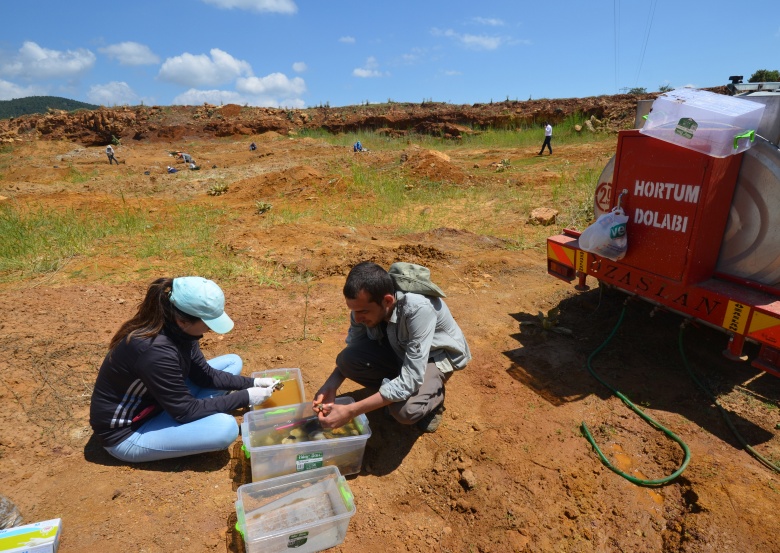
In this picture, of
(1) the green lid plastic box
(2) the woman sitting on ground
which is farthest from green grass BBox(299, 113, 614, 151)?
(1) the green lid plastic box

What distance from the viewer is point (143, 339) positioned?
223 centimetres

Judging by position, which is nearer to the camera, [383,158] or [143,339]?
[143,339]

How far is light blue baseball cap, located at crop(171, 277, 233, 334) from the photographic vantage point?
2201 millimetres

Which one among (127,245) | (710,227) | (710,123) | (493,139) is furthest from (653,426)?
(493,139)

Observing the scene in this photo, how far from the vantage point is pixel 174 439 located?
2.41 m

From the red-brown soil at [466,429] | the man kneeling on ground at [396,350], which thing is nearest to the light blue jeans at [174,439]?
the red-brown soil at [466,429]

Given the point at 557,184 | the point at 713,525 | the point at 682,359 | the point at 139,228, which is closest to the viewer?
the point at 713,525

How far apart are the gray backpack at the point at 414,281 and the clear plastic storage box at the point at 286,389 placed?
987 millimetres

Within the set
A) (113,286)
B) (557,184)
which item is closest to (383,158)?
(557,184)

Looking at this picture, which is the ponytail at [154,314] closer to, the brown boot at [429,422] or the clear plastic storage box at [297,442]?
the clear plastic storage box at [297,442]

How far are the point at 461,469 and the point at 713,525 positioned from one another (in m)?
1.23

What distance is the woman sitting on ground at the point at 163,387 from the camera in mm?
2230

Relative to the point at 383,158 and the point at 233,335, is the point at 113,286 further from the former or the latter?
the point at 383,158

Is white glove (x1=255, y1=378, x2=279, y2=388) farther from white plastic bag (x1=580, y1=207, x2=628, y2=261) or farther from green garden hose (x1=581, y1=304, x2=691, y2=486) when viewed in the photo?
white plastic bag (x1=580, y1=207, x2=628, y2=261)
